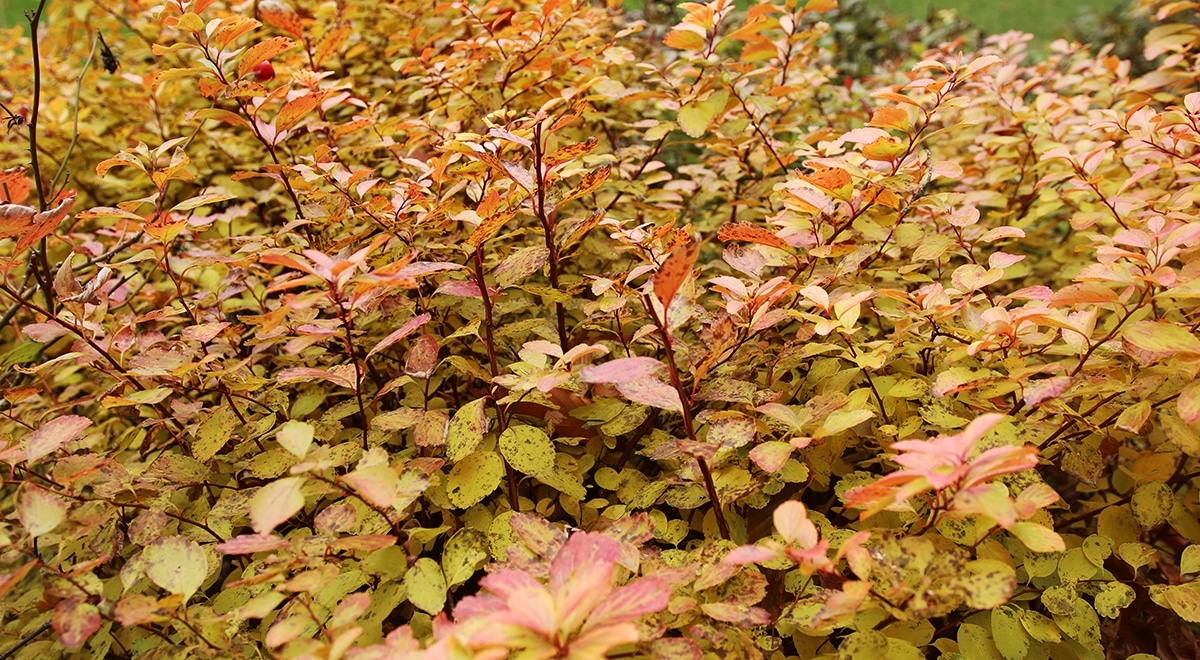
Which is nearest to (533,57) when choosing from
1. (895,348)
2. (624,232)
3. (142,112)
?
(624,232)

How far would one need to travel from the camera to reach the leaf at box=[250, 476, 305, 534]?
29.6 inches

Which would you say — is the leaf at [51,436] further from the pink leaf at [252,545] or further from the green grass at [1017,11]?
the green grass at [1017,11]

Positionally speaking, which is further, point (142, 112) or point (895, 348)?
point (142, 112)

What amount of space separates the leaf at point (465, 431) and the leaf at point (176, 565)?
1.11ft

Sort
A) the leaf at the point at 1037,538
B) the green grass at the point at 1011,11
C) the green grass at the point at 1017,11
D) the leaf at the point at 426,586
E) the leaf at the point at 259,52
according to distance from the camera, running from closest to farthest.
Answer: the leaf at the point at 1037,538, the leaf at the point at 426,586, the leaf at the point at 259,52, the green grass at the point at 1011,11, the green grass at the point at 1017,11

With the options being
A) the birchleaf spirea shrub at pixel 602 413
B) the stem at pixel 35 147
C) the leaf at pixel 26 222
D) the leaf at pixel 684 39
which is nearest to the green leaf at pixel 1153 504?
the birchleaf spirea shrub at pixel 602 413

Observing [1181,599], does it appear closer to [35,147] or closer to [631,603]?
[631,603]

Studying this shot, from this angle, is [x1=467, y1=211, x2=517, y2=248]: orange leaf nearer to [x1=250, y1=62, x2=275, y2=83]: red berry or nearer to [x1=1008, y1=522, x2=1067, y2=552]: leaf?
[x1=1008, y1=522, x2=1067, y2=552]: leaf

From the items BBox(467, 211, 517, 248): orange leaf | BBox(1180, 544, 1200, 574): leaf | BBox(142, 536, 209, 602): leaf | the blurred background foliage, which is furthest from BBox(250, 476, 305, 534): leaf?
the blurred background foliage

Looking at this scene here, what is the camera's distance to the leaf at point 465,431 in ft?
3.48

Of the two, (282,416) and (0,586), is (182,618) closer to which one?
(0,586)

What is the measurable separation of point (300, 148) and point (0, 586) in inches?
52.5

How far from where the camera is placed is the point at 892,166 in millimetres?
1252

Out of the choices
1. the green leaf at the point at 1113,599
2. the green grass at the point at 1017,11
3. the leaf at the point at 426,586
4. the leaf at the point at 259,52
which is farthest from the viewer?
the green grass at the point at 1017,11
